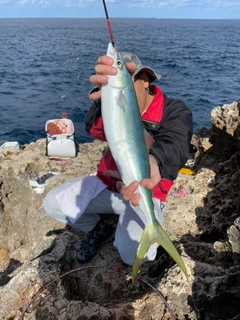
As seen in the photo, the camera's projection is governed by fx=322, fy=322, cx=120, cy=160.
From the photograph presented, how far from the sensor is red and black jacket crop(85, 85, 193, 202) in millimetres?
3193

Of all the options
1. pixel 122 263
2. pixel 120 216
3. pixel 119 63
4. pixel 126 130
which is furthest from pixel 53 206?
pixel 119 63

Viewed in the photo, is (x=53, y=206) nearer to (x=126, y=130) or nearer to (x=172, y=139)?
(x=172, y=139)

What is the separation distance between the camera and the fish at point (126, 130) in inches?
95.5

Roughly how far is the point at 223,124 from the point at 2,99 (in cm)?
1528

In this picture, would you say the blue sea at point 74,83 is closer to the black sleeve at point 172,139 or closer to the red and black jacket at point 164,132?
the red and black jacket at point 164,132

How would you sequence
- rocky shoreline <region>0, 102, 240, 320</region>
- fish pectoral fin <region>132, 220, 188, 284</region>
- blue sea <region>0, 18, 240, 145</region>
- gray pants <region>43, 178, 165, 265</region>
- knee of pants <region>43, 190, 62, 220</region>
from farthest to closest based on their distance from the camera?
blue sea <region>0, 18, 240, 145</region> < knee of pants <region>43, 190, 62, 220</region> < gray pants <region>43, 178, 165, 265</region> < rocky shoreline <region>0, 102, 240, 320</region> < fish pectoral fin <region>132, 220, 188, 284</region>

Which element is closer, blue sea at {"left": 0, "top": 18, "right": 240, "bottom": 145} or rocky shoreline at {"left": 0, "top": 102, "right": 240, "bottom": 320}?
rocky shoreline at {"left": 0, "top": 102, "right": 240, "bottom": 320}

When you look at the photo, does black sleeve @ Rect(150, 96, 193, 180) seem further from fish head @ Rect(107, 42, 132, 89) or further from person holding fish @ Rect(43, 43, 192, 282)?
fish head @ Rect(107, 42, 132, 89)

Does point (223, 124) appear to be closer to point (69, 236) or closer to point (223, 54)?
point (69, 236)

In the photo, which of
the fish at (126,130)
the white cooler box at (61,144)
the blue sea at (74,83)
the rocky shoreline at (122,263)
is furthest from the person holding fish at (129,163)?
the blue sea at (74,83)

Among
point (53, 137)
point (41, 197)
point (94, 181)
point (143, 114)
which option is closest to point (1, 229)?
point (41, 197)

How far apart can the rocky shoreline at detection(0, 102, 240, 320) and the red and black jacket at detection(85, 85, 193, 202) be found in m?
0.83

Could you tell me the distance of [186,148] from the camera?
11.0 ft

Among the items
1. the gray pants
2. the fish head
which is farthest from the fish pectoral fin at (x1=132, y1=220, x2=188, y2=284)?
the fish head
